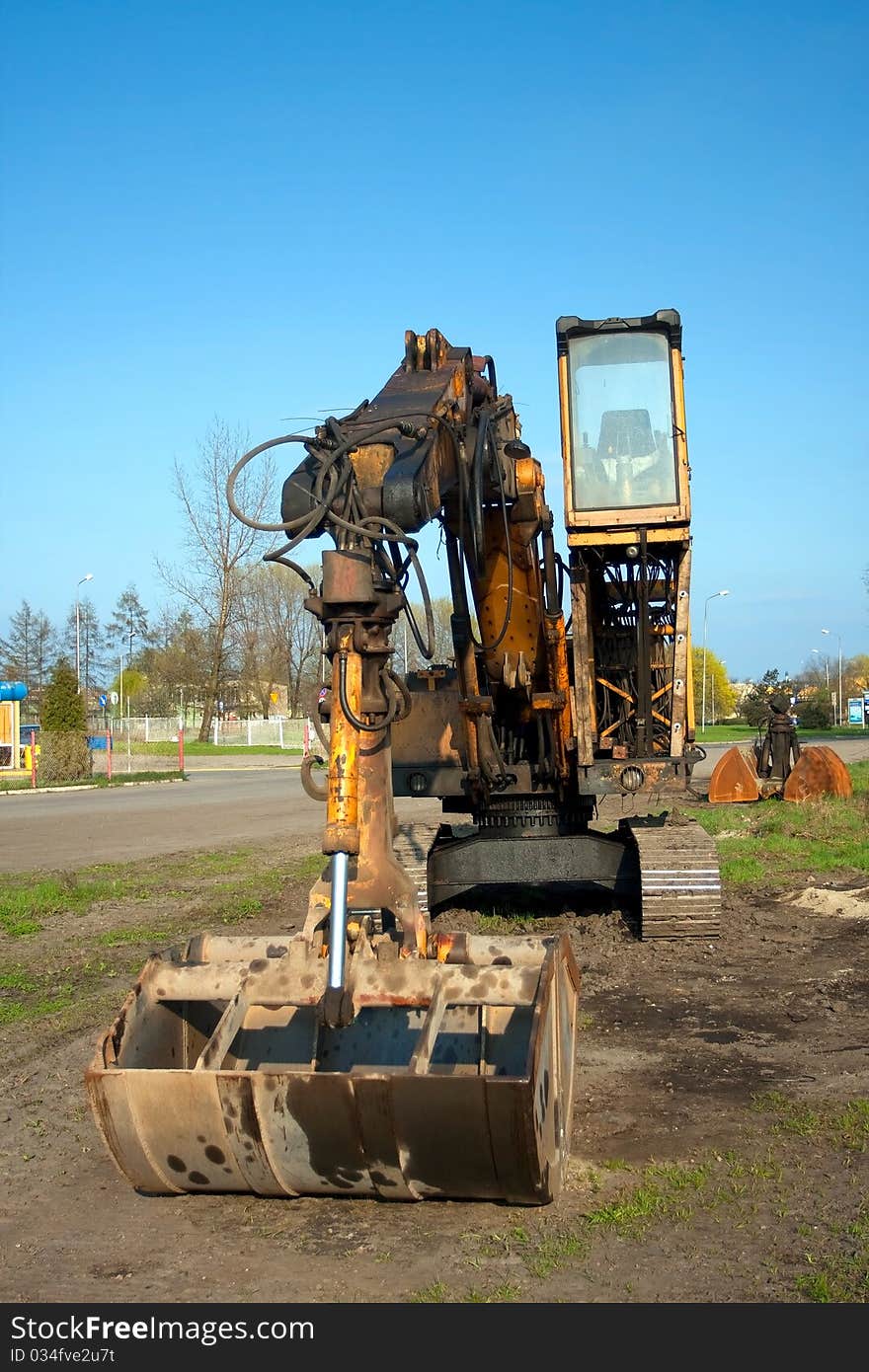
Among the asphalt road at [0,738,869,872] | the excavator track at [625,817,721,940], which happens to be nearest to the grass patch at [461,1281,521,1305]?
the excavator track at [625,817,721,940]

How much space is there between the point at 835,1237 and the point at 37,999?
5.44m

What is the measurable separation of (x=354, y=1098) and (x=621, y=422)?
6917 mm

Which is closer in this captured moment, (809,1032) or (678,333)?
(809,1032)

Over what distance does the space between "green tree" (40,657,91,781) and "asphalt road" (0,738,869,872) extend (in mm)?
1996

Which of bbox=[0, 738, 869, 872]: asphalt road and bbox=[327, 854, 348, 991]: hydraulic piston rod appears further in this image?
bbox=[0, 738, 869, 872]: asphalt road

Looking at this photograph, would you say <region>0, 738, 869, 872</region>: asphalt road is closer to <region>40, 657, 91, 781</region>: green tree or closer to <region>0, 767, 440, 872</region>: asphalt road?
<region>0, 767, 440, 872</region>: asphalt road

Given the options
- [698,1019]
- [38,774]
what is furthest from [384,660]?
[38,774]

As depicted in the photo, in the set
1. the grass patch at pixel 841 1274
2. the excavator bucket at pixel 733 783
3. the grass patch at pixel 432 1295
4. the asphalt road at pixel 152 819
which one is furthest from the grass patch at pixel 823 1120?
the excavator bucket at pixel 733 783

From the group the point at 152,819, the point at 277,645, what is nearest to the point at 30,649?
the point at 277,645

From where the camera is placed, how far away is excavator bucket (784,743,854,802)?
20875 mm

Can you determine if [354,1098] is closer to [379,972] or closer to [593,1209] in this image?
[379,972]

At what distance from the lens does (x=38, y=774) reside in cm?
3294

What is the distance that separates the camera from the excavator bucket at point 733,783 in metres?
21.8

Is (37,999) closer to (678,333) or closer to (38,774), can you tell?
(678,333)
